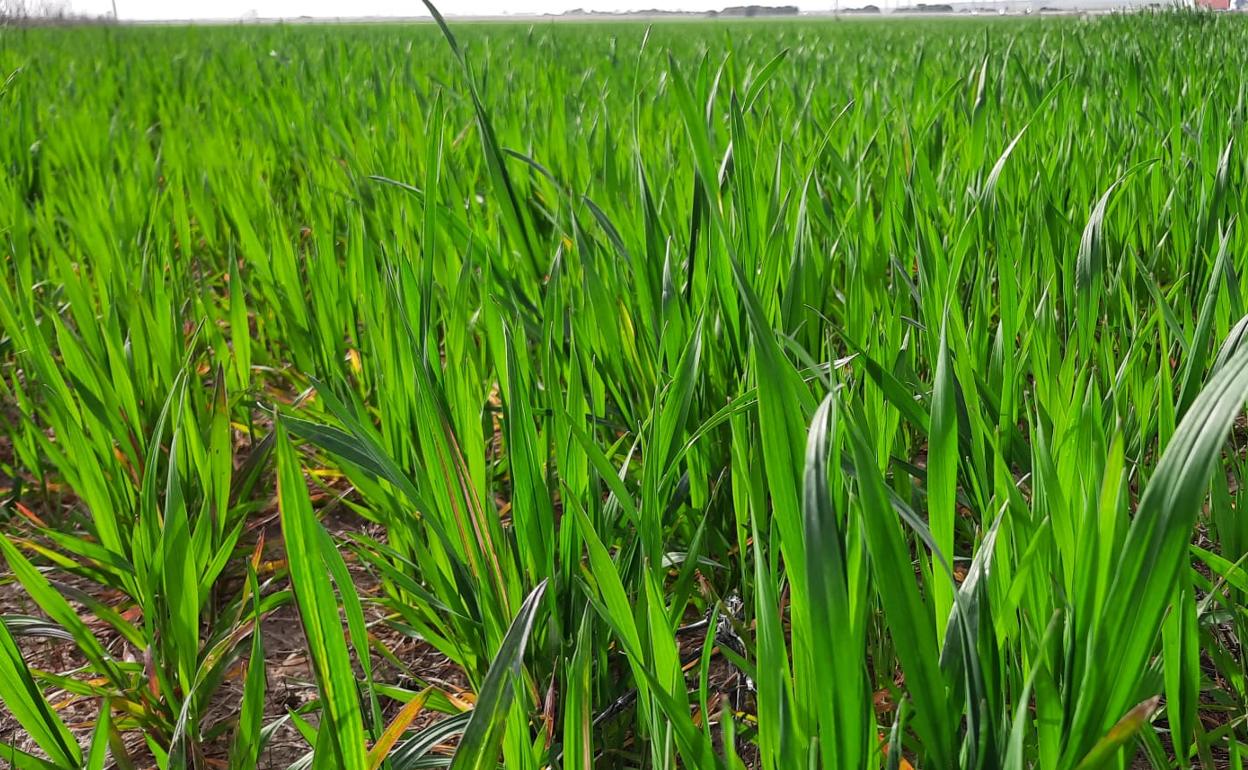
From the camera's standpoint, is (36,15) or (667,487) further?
(36,15)

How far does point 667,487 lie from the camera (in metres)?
0.71

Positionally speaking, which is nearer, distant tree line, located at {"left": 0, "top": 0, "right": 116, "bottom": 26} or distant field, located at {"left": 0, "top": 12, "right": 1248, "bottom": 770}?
distant field, located at {"left": 0, "top": 12, "right": 1248, "bottom": 770}

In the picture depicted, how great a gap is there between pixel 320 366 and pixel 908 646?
0.85 metres

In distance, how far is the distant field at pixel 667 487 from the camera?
0.41m

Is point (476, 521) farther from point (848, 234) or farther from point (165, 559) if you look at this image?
point (848, 234)

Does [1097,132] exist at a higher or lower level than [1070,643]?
higher

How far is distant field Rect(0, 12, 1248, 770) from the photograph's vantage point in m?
0.41

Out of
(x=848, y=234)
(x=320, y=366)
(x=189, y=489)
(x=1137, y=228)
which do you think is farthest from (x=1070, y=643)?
(x=1137, y=228)

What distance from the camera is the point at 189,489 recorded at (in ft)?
2.86

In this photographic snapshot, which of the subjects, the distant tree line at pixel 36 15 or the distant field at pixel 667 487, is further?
the distant tree line at pixel 36 15

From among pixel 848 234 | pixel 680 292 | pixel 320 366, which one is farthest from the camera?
pixel 320 366

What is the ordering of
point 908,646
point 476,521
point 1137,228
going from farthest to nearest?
point 1137,228 → point 476,521 → point 908,646

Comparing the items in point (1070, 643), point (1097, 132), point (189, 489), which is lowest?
point (189, 489)

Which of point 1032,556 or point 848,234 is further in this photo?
point 848,234
